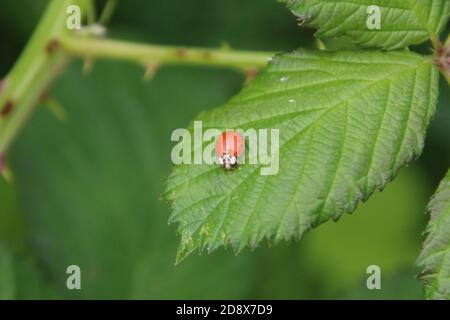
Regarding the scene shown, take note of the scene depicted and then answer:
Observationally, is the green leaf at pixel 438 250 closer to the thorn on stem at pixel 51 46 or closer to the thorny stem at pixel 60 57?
the thorny stem at pixel 60 57

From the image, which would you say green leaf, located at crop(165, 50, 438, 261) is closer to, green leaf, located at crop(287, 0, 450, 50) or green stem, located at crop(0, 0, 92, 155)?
green leaf, located at crop(287, 0, 450, 50)

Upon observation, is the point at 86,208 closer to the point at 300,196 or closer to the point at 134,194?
the point at 134,194

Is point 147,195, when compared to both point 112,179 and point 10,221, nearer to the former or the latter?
point 112,179

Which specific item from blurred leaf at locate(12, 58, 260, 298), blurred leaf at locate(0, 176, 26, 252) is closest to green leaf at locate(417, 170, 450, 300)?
blurred leaf at locate(12, 58, 260, 298)

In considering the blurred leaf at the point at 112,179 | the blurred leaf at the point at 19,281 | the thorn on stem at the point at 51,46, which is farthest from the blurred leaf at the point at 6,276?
the thorn on stem at the point at 51,46

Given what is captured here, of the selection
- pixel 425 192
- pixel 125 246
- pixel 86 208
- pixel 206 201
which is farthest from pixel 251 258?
pixel 206 201

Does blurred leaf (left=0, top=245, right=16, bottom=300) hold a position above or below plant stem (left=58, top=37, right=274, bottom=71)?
below
